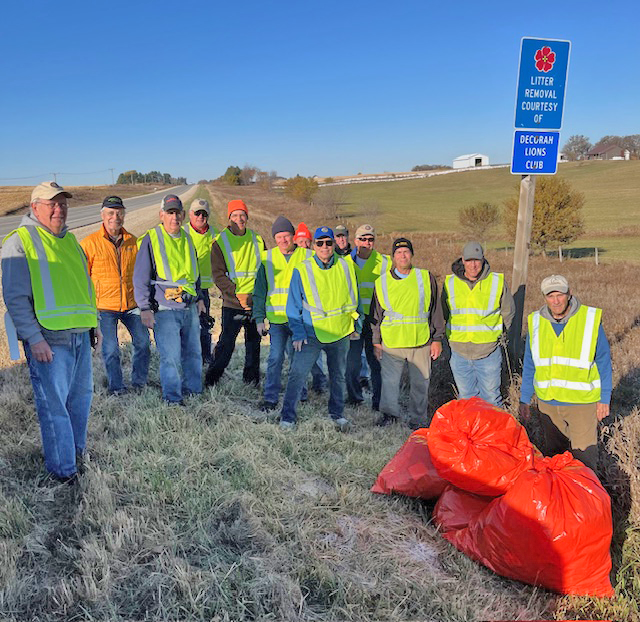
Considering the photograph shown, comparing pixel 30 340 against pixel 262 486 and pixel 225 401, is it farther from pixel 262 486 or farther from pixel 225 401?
pixel 225 401

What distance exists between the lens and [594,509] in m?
2.55

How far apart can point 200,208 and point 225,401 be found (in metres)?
2.09

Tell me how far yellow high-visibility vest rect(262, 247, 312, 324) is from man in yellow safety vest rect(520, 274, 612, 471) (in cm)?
221

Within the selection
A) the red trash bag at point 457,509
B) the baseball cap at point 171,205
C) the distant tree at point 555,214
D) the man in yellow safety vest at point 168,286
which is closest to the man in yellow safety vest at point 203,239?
the man in yellow safety vest at point 168,286

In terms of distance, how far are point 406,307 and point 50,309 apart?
9.20ft

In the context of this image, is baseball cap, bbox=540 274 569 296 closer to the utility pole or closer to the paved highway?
the utility pole

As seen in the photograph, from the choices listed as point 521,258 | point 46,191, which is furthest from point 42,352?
point 521,258

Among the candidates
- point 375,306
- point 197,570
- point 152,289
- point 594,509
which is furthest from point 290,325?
point 594,509

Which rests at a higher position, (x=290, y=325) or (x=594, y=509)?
(x=290, y=325)

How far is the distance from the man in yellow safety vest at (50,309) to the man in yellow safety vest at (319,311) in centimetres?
169

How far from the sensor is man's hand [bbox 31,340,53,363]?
3.06m

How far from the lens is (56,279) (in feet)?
10.4

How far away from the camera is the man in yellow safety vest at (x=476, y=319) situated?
14.3ft

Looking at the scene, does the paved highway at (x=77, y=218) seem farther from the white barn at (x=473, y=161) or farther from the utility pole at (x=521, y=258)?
the white barn at (x=473, y=161)
